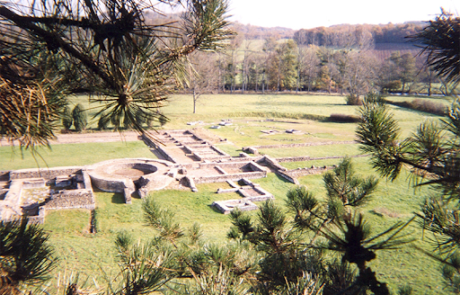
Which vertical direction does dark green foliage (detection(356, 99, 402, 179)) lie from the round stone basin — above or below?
above

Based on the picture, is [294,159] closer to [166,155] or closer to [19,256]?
[166,155]

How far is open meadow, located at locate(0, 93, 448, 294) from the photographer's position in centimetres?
816

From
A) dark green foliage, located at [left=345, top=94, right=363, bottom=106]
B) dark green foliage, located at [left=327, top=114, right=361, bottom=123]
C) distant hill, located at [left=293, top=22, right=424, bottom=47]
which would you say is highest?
distant hill, located at [left=293, top=22, right=424, bottom=47]

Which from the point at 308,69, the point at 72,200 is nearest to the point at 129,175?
the point at 72,200

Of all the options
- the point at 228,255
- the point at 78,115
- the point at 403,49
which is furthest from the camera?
the point at 403,49

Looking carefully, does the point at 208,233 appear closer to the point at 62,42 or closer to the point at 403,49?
the point at 62,42

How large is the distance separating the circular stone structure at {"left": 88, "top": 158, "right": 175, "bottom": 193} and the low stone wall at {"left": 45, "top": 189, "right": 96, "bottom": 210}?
1336mm

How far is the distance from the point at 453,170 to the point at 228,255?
6.56 ft

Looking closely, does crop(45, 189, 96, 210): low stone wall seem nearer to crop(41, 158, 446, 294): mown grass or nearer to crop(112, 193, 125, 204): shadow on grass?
crop(41, 158, 446, 294): mown grass

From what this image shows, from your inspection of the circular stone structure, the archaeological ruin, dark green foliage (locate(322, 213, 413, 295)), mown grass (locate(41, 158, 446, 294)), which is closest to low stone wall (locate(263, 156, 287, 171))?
the archaeological ruin

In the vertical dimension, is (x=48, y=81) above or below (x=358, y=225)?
above

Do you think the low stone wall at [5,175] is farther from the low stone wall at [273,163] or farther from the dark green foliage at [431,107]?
the dark green foliage at [431,107]

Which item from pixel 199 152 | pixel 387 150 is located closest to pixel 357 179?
pixel 387 150

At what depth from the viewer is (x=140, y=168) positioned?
1559cm
